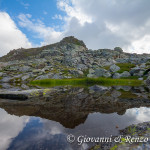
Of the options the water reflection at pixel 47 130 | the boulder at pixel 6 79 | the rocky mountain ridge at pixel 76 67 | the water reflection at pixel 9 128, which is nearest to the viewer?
the water reflection at pixel 47 130

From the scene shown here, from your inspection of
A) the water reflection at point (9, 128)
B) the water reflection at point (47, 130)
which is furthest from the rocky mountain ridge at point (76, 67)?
the water reflection at point (47, 130)

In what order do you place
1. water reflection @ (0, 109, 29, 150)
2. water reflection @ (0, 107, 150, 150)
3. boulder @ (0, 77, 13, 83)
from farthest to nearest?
boulder @ (0, 77, 13, 83), water reflection @ (0, 109, 29, 150), water reflection @ (0, 107, 150, 150)

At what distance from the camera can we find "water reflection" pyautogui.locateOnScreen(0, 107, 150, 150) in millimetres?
9258

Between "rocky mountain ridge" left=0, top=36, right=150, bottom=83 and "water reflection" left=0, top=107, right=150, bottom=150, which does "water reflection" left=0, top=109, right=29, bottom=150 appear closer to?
"water reflection" left=0, top=107, right=150, bottom=150

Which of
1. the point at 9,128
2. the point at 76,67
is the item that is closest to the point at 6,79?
the point at 76,67

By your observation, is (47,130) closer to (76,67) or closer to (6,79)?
(6,79)

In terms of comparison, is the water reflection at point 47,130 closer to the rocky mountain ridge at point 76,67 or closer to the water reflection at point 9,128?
the water reflection at point 9,128

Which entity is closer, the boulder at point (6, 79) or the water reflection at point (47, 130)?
the water reflection at point (47, 130)

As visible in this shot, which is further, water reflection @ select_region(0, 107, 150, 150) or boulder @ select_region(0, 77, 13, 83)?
boulder @ select_region(0, 77, 13, 83)

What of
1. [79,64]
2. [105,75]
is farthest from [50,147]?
[79,64]

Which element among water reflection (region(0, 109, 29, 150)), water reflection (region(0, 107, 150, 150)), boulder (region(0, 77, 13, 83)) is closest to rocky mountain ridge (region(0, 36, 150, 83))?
boulder (region(0, 77, 13, 83))

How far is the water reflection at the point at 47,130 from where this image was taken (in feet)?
30.4

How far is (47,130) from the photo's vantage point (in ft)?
38.7

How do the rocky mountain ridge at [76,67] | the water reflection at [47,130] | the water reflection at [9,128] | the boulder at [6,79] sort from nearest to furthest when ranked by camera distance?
1. the water reflection at [47,130]
2. the water reflection at [9,128]
3. the boulder at [6,79]
4. the rocky mountain ridge at [76,67]
